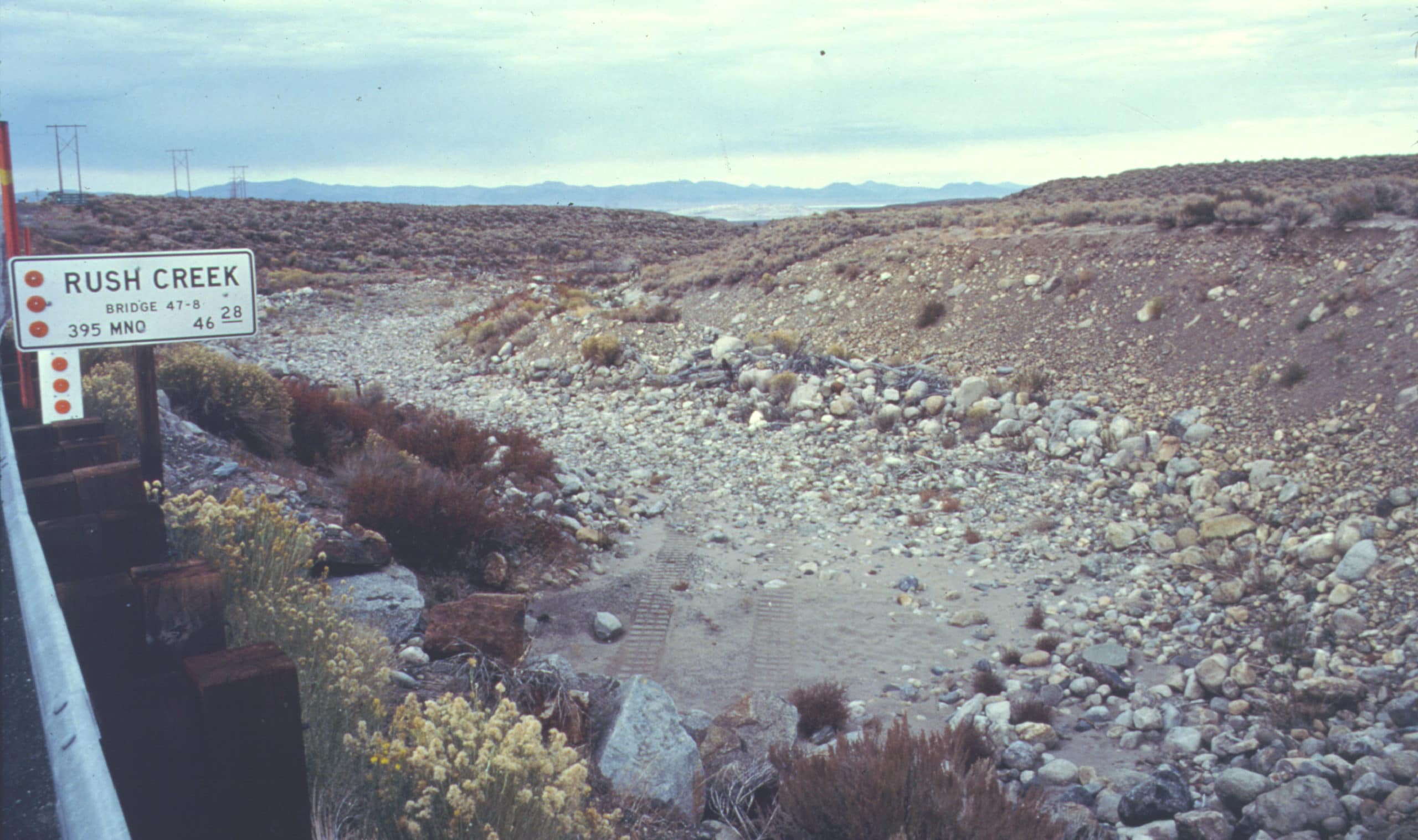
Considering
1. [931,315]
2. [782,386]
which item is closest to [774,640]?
[782,386]

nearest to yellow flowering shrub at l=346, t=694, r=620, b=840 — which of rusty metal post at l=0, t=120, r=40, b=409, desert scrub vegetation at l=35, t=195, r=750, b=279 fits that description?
rusty metal post at l=0, t=120, r=40, b=409

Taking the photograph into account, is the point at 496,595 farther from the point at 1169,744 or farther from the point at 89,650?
the point at 1169,744

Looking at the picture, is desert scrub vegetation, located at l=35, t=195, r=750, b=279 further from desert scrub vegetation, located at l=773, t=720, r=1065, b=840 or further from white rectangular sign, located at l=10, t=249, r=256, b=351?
desert scrub vegetation, located at l=773, t=720, r=1065, b=840

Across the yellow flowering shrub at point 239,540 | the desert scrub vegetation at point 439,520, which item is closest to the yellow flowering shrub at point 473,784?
the yellow flowering shrub at point 239,540

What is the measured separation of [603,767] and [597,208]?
7917 cm

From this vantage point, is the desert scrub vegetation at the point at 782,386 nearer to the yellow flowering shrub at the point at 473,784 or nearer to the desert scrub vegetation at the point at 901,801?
the desert scrub vegetation at the point at 901,801

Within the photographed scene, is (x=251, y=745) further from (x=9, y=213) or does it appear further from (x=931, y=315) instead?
(x=931, y=315)

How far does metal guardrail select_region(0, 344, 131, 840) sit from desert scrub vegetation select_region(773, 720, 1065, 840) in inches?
110

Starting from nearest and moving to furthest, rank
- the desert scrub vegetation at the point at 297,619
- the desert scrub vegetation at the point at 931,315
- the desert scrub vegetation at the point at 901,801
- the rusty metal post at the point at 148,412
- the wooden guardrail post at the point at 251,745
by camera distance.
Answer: the wooden guardrail post at the point at 251,745 < the desert scrub vegetation at the point at 297,619 < the desert scrub vegetation at the point at 901,801 < the rusty metal post at the point at 148,412 < the desert scrub vegetation at the point at 931,315

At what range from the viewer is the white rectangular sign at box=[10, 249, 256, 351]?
3678 millimetres

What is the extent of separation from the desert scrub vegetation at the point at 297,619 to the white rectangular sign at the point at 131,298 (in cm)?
108

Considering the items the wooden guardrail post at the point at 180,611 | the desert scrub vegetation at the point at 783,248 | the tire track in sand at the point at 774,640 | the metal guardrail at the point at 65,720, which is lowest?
the tire track in sand at the point at 774,640

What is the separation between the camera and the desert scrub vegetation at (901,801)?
3672 mm

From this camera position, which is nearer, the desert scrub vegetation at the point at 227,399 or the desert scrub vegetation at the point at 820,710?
the desert scrub vegetation at the point at 820,710
